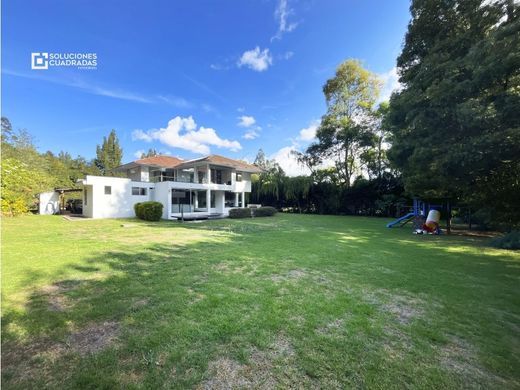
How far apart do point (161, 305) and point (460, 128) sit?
8.94 m

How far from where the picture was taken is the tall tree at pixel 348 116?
86.6ft

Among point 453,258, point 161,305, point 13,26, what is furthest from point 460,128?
point 13,26

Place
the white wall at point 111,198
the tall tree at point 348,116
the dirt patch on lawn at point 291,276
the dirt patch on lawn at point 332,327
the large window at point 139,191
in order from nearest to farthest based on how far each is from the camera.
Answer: the dirt patch on lawn at point 332,327, the dirt patch on lawn at point 291,276, the white wall at point 111,198, the large window at point 139,191, the tall tree at point 348,116

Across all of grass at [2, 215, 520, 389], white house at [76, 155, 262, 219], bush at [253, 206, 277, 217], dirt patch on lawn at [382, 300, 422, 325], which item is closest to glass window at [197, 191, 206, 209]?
white house at [76, 155, 262, 219]

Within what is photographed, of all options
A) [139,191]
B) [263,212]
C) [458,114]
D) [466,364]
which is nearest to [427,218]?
[458,114]

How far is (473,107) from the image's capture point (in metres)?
6.32

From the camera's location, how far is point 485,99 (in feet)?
21.4

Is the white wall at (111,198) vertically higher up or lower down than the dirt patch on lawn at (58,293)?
higher up

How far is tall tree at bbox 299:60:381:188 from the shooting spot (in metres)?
26.4

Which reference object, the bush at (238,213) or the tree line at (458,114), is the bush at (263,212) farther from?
the tree line at (458,114)

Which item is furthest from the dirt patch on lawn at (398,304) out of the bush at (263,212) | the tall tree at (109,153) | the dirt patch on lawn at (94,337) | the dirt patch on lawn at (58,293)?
the tall tree at (109,153)

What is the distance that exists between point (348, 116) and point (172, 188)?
21378 millimetres
